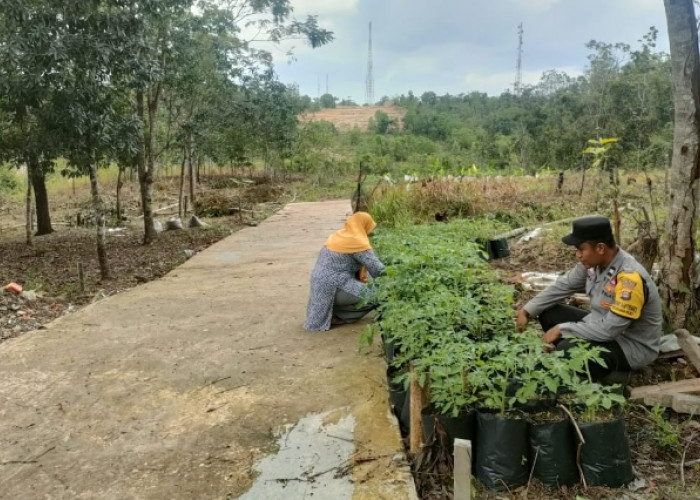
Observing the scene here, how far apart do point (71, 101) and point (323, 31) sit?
6806mm

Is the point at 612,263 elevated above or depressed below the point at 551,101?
below

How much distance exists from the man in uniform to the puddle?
132 centimetres

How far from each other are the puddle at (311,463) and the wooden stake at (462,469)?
0.57 meters

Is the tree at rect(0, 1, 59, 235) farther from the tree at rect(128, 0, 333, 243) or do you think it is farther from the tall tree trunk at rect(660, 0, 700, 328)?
the tall tree trunk at rect(660, 0, 700, 328)

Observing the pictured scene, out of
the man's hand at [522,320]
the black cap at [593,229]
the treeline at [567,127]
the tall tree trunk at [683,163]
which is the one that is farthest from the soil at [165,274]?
the treeline at [567,127]

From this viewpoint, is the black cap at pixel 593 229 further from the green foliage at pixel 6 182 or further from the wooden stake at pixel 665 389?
the green foliage at pixel 6 182

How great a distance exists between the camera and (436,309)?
10.4ft

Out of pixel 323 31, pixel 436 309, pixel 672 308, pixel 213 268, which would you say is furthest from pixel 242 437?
pixel 323 31

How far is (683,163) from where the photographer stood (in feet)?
11.6

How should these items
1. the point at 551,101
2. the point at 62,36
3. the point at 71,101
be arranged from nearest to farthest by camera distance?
the point at 62,36, the point at 71,101, the point at 551,101

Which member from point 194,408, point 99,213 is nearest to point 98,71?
point 99,213

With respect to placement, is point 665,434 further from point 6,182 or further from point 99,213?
point 6,182

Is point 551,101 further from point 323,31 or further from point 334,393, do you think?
point 334,393

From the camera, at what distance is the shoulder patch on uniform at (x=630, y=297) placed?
2924mm
